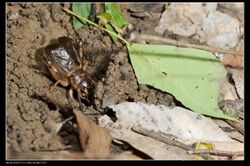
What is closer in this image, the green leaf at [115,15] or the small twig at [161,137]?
the small twig at [161,137]

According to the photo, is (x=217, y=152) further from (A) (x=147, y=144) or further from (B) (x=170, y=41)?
(B) (x=170, y=41)

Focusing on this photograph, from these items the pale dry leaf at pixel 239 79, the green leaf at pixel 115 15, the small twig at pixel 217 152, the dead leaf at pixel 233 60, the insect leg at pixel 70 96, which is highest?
the green leaf at pixel 115 15

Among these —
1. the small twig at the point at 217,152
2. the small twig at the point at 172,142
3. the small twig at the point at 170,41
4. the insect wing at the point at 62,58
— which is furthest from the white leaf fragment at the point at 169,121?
the insect wing at the point at 62,58

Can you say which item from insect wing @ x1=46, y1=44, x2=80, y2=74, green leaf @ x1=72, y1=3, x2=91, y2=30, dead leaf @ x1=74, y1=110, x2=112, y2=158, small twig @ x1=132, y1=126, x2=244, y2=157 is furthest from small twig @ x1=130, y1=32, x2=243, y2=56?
dead leaf @ x1=74, y1=110, x2=112, y2=158

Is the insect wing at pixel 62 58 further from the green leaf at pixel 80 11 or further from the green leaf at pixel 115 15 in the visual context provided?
the green leaf at pixel 115 15

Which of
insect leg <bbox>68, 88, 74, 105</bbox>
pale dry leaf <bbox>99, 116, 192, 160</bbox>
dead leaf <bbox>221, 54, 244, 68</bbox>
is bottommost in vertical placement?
pale dry leaf <bbox>99, 116, 192, 160</bbox>

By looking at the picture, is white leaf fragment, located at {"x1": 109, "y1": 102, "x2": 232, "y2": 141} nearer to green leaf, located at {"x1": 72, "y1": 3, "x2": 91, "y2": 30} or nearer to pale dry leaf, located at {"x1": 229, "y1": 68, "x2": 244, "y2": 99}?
pale dry leaf, located at {"x1": 229, "y1": 68, "x2": 244, "y2": 99}
